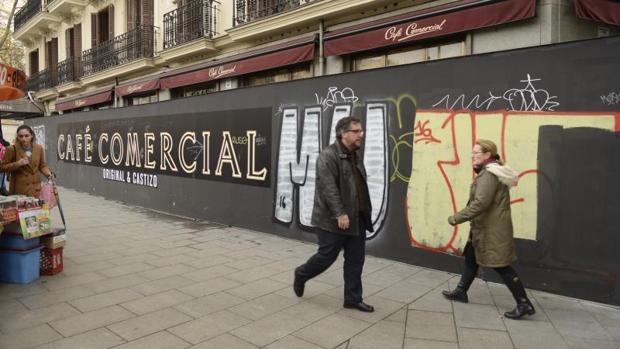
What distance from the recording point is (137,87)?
49.2 feet

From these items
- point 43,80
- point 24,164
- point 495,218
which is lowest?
point 495,218

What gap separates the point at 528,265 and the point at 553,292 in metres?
0.33

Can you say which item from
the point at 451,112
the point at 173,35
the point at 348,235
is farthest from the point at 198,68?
the point at 348,235

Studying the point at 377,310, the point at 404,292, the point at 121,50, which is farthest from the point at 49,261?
the point at 121,50

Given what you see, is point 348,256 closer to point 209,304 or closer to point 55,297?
point 209,304

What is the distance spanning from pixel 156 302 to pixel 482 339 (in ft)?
9.48

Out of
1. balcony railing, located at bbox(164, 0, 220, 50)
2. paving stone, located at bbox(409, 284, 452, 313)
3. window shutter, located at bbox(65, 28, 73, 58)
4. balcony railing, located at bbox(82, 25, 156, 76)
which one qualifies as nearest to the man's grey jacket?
paving stone, located at bbox(409, 284, 452, 313)

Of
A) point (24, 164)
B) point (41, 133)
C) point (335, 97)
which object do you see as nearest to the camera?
point (24, 164)

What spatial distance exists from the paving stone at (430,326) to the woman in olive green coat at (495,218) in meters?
0.59

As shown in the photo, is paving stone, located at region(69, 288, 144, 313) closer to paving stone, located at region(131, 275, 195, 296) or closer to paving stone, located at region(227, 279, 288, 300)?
paving stone, located at region(131, 275, 195, 296)

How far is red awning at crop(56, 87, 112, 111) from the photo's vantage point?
1732 centimetres

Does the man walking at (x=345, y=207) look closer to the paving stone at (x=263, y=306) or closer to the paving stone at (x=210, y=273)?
the paving stone at (x=263, y=306)

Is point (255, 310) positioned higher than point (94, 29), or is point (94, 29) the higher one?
point (94, 29)

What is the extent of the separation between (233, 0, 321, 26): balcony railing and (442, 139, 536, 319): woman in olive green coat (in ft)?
23.4
